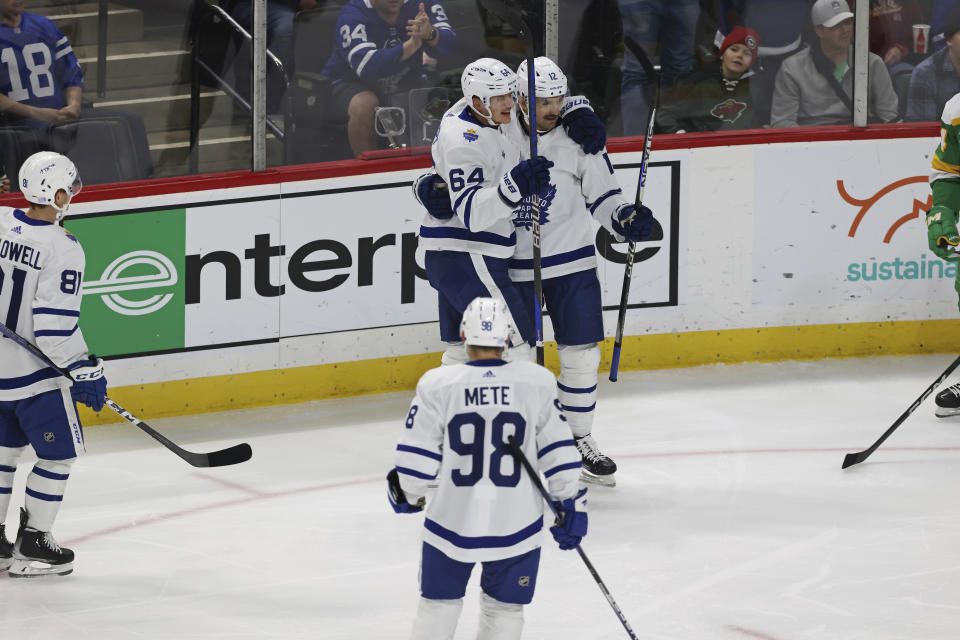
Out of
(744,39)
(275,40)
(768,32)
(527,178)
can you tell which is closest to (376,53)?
(275,40)

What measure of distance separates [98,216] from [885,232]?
3.49 meters

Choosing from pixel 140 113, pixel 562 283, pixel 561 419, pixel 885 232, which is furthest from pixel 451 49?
pixel 561 419

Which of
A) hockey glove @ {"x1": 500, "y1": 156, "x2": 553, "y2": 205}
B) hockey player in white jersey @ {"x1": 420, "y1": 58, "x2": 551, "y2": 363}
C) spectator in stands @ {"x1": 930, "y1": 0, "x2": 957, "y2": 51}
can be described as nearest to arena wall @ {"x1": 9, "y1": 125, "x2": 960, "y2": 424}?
spectator in stands @ {"x1": 930, "y1": 0, "x2": 957, "y2": 51}

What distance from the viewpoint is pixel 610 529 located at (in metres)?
4.59

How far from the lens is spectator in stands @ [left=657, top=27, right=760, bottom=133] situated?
21.6 ft

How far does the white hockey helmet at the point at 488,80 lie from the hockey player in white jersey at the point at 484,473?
61.1 inches

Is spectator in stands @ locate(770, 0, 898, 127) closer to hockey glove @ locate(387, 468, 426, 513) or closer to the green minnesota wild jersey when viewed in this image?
the green minnesota wild jersey

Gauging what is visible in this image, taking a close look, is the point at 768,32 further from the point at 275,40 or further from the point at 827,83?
the point at 275,40

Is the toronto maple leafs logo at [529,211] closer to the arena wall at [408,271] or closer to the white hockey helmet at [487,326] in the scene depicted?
the arena wall at [408,271]

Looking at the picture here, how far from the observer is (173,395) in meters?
5.87

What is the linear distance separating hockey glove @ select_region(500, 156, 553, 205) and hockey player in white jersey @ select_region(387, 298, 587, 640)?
1.30 metres

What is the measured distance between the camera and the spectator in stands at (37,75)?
555 cm

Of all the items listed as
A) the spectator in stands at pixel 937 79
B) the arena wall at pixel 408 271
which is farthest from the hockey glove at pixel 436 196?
the spectator in stands at pixel 937 79

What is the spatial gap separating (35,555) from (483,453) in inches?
71.6
